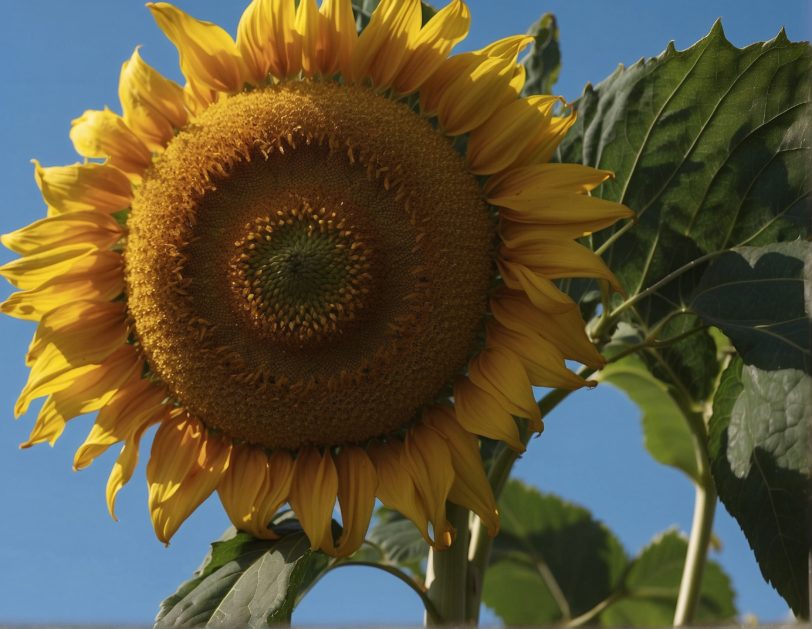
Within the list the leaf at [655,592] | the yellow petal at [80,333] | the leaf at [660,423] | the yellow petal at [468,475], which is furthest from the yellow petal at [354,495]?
the leaf at [655,592]

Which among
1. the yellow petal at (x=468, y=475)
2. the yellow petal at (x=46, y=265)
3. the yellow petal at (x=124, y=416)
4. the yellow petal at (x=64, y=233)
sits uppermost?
the yellow petal at (x=64, y=233)

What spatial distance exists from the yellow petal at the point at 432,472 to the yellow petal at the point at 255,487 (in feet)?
0.69

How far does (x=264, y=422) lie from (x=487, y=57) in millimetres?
730

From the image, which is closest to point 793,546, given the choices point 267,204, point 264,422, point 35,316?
point 264,422

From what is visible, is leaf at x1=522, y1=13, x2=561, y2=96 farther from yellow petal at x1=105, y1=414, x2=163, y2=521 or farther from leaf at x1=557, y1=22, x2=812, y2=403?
yellow petal at x1=105, y1=414, x2=163, y2=521

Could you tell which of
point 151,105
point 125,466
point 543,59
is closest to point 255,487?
point 125,466

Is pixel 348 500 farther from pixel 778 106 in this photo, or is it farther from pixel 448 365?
pixel 778 106

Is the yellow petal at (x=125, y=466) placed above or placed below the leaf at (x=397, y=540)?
above

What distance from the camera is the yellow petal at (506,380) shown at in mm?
1680

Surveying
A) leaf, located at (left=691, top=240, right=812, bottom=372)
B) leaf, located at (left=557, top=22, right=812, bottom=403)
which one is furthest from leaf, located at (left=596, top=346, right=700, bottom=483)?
leaf, located at (left=691, top=240, right=812, bottom=372)

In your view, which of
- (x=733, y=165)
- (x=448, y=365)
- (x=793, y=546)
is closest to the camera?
(x=793, y=546)

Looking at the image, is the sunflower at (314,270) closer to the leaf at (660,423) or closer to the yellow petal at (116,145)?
the yellow petal at (116,145)

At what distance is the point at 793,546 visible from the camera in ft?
5.30

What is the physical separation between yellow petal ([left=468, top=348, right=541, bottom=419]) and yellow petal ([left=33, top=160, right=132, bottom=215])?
2.32 ft
